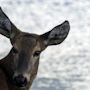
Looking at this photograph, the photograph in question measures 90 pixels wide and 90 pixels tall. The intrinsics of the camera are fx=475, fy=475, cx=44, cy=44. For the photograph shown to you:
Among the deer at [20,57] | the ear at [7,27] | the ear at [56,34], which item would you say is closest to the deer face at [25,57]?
the deer at [20,57]

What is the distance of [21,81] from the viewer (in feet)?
48.1

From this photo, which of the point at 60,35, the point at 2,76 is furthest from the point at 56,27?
the point at 2,76

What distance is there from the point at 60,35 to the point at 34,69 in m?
2.05

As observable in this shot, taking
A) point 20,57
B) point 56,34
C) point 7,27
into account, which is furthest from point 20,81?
point 56,34

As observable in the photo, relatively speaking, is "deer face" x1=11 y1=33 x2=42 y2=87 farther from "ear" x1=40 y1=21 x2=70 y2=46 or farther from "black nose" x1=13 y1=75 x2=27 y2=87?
"ear" x1=40 y1=21 x2=70 y2=46

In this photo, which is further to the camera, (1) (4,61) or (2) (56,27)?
(2) (56,27)

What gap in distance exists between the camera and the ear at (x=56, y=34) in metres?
16.7

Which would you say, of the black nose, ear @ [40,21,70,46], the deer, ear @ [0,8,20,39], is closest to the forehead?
the deer

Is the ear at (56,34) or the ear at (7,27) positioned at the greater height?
the ear at (7,27)

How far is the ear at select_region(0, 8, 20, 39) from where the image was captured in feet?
52.7

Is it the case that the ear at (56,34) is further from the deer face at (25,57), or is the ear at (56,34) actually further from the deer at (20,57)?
the deer face at (25,57)

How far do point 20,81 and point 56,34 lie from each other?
10.1ft

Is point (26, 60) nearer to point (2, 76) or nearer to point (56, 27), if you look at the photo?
point (2, 76)

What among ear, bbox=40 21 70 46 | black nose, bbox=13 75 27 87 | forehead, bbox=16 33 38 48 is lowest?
ear, bbox=40 21 70 46
